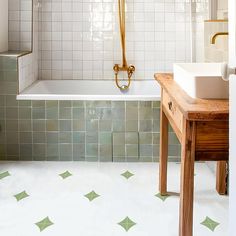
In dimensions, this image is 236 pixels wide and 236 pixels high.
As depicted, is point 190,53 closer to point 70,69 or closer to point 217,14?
point 217,14

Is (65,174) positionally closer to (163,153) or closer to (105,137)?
(105,137)

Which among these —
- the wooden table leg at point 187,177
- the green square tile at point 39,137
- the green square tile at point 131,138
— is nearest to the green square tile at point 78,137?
the green square tile at point 39,137

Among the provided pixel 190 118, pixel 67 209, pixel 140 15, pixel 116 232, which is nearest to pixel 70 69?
pixel 140 15

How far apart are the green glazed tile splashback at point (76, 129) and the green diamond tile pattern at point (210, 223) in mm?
1006

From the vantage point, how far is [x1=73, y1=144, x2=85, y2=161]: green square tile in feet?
10.4

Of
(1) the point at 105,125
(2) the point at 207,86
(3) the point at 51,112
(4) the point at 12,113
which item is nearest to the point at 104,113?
(1) the point at 105,125

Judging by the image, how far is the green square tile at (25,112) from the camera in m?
3.14

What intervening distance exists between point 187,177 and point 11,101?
189 centimetres

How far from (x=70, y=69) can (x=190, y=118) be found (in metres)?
2.74

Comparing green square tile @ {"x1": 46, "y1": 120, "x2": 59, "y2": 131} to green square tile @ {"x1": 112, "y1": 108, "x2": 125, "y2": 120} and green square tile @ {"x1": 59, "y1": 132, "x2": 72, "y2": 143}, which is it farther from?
green square tile @ {"x1": 112, "y1": 108, "x2": 125, "y2": 120}

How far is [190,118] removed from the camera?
1.51m

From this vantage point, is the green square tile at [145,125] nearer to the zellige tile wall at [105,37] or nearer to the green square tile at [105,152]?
the green square tile at [105,152]

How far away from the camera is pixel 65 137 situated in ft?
10.4

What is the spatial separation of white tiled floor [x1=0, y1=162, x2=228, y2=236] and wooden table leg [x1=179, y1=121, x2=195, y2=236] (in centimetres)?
32
